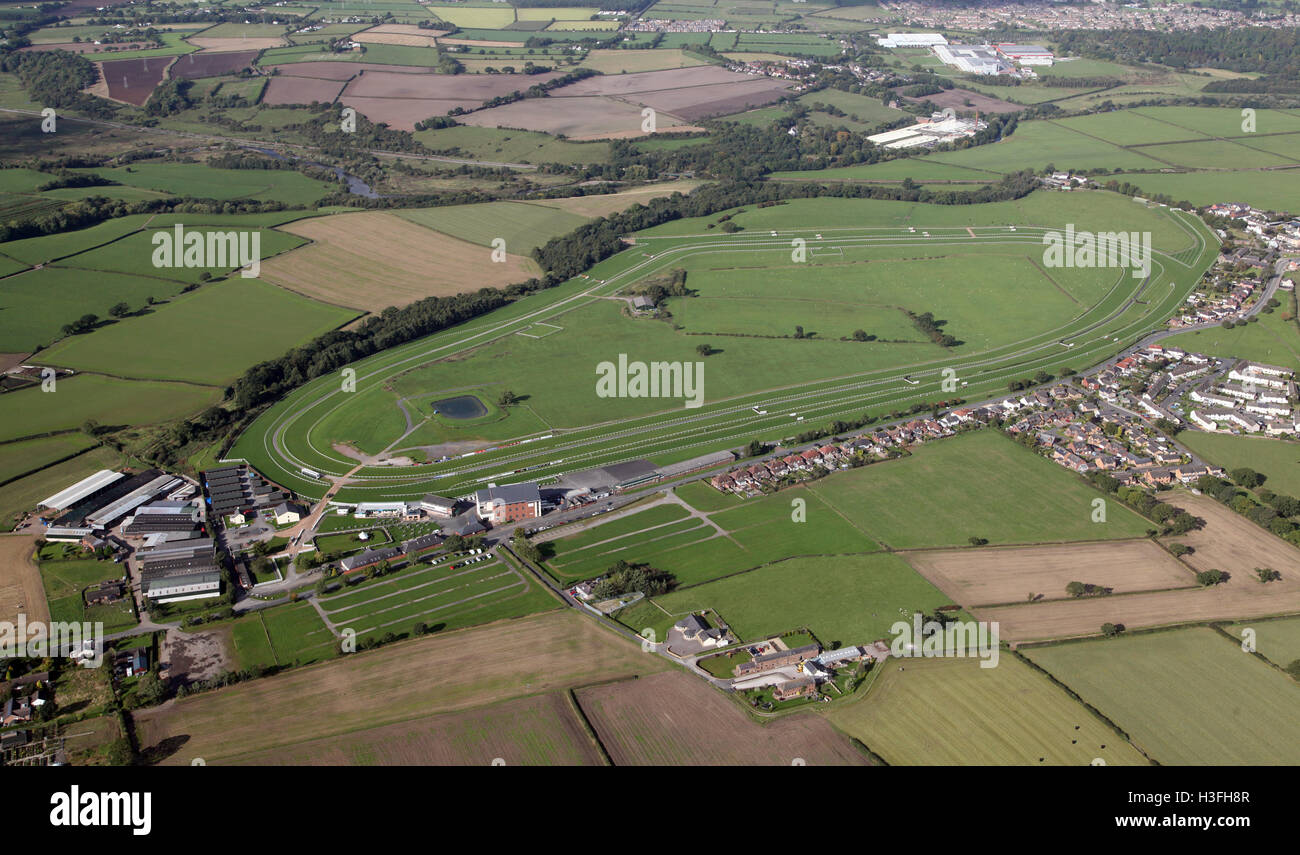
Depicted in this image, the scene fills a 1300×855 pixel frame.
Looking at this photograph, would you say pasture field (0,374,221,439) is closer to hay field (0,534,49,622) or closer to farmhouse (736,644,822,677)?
hay field (0,534,49,622)

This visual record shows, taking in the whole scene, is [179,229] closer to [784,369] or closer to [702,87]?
[784,369]

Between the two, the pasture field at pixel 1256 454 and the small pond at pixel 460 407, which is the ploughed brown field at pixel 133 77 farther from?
the pasture field at pixel 1256 454

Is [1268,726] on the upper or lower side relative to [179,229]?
lower

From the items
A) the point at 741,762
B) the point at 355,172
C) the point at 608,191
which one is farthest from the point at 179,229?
the point at 741,762

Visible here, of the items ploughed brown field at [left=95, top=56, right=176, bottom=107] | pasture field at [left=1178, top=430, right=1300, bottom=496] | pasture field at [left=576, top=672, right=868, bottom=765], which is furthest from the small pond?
ploughed brown field at [left=95, top=56, right=176, bottom=107]

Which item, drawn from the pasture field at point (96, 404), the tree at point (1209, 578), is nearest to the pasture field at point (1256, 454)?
the tree at point (1209, 578)

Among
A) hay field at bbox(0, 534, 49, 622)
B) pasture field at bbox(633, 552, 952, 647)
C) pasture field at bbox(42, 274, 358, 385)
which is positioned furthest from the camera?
pasture field at bbox(42, 274, 358, 385)

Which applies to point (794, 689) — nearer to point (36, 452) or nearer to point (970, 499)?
point (970, 499)
